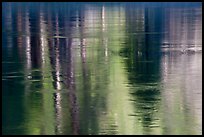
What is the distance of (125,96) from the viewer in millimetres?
26391

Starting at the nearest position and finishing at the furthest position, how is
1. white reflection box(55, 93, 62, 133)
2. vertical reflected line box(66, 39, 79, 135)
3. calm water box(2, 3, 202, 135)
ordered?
white reflection box(55, 93, 62, 133), vertical reflected line box(66, 39, 79, 135), calm water box(2, 3, 202, 135)

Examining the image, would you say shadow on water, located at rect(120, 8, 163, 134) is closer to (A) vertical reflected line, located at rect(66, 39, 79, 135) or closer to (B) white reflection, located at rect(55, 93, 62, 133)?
(A) vertical reflected line, located at rect(66, 39, 79, 135)

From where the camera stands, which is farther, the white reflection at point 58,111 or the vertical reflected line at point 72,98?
the vertical reflected line at point 72,98

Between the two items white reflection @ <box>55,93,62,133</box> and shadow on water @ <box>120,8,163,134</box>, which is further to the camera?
shadow on water @ <box>120,8,163,134</box>

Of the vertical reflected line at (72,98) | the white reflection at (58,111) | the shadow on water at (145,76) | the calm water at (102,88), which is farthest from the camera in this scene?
the shadow on water at (145,76)

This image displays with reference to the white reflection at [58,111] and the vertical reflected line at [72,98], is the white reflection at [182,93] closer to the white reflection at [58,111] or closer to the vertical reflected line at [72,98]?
the vertical reflected line at [72,98]

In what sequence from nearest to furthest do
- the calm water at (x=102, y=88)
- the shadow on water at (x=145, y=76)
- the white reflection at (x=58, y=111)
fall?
the white reflection at (x=58, y=111) < the calm water at (x=102, y=88) < the shadow on water at (x=145, y=76)

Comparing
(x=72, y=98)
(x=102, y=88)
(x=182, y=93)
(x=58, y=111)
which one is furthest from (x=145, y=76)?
(x=58, y=111)

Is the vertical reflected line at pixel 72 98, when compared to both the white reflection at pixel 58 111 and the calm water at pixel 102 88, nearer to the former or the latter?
the calm water at pixel 102 88

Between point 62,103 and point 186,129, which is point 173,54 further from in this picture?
point 186,129

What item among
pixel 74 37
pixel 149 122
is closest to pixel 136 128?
pixel 149 122

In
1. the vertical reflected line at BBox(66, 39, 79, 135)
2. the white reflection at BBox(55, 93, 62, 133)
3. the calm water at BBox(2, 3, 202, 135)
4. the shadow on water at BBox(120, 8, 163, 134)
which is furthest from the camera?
the shadow on water at BBox(120, 8, 163, 134)

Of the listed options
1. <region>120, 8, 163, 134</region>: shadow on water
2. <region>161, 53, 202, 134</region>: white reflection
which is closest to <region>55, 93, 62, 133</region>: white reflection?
<region>120, 8, 163, 134</region>: shadow on water

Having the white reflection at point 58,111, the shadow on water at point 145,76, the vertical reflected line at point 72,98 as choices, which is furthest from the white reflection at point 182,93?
the white reflection at point 58,111
